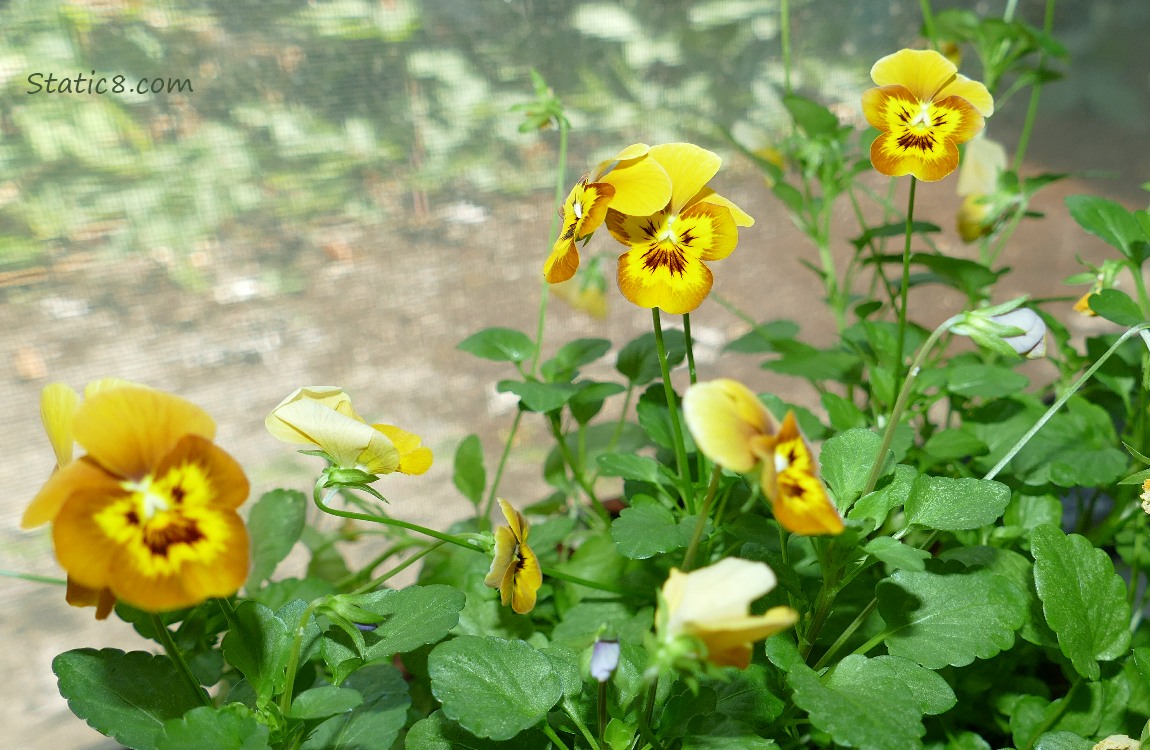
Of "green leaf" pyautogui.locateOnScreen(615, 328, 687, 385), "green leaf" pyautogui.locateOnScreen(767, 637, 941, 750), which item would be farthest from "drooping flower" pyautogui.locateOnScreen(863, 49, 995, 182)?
"green leaf" pyautogui.locateOnScreen(767, 637, 941, 750)

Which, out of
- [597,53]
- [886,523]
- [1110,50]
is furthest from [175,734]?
[1110,50]

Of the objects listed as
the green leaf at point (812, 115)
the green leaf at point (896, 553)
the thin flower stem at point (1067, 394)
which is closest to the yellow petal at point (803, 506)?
the green leaf at point (896, 553)

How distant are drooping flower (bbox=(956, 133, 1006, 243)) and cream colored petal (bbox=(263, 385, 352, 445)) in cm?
76

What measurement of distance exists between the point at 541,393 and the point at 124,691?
0.33m

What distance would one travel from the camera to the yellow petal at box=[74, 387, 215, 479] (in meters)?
0.38

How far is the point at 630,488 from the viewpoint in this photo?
27.6 inches

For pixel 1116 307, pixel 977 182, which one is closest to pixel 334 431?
pixel 1116 307

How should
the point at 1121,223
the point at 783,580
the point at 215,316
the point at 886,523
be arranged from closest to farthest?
the point at 783,580 → the point at 886,523 → the point at 1121,223 → the point at 215,316

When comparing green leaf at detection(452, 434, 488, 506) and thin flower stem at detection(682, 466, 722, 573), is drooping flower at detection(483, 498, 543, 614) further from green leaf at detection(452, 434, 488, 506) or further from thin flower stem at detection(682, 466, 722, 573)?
green leaf at detection(452, 434, 488, 506)

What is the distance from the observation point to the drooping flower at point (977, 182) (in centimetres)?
100

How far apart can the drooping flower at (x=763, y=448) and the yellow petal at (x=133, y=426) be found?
0.70 ft

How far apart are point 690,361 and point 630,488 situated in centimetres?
13

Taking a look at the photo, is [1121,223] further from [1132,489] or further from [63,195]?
[63,195]

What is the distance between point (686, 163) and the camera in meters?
0.54
